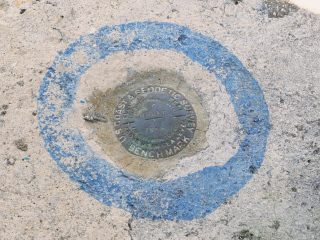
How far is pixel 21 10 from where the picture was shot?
3059 millimetres

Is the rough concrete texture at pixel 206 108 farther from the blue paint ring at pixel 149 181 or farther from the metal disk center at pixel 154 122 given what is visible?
the metal disk center at pixel 154 122

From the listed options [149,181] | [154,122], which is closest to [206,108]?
[154,122]

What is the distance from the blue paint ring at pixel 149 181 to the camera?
2525mm

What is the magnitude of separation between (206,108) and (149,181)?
91 cm

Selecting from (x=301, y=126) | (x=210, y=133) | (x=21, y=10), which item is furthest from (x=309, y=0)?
(x=21, y=10)

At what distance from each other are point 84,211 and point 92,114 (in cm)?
91

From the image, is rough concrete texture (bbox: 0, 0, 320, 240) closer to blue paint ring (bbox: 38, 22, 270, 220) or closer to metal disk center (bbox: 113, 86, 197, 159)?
blue paint ring (bbox: 38, 22, 270, 220)

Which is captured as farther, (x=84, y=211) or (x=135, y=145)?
(x=135, y=145)

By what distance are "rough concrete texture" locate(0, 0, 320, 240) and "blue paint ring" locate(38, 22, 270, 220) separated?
4cm

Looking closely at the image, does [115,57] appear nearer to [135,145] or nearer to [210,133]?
[135,145]

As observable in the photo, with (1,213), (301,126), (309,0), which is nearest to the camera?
(1,213)

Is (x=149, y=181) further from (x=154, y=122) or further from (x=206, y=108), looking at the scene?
(x=206, y=108)

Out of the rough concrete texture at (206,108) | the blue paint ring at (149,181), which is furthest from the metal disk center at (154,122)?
the blue paint ring at (149,181)

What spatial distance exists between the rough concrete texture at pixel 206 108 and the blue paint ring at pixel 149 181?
0.13 ft
